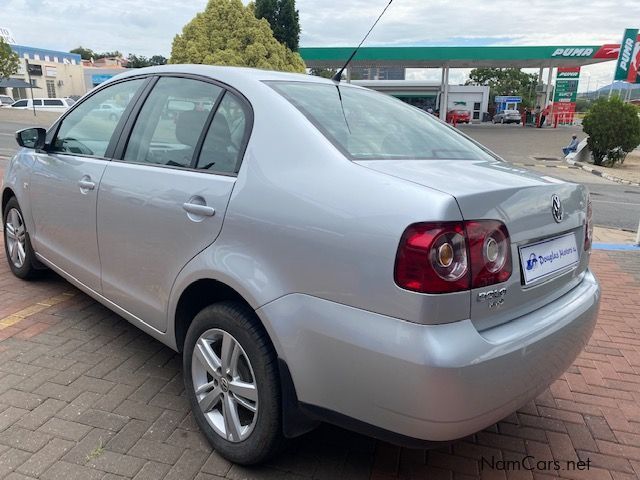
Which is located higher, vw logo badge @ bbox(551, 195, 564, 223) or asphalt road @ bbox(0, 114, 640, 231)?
vw logo badge @ bbox(551, 195, 564, 223)

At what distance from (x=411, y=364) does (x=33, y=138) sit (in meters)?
3.43

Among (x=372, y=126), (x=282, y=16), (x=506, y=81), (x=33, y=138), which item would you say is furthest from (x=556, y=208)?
(x=506, y=81)

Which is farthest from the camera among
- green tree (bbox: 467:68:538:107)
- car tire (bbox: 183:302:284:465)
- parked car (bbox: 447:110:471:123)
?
green tree (bbox: 467:68:538:107)

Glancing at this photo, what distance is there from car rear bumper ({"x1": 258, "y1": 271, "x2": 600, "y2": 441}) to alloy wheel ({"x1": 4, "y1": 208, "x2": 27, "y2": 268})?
3073 millimetres

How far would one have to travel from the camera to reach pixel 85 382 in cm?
289

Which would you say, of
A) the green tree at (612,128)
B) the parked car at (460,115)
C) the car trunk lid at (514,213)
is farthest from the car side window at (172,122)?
the parked car at (460,115)

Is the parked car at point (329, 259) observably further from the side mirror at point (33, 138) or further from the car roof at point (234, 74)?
the side mirror at point (33, 138)

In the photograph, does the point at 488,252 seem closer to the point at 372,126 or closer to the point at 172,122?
the point at 372,126

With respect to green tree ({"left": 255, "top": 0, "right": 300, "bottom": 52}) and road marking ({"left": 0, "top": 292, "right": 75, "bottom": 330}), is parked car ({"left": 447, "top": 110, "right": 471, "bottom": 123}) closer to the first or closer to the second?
green tree ({"left": 255, "top": 0, "right": 300, "bottom": 52})

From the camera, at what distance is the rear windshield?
2236 millimetres

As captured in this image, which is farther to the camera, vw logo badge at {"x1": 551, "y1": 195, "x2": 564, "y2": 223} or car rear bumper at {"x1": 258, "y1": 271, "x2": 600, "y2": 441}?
vw logo badge at {"x1": 551, "y1": 195, "x2": 564, "y2": 223}

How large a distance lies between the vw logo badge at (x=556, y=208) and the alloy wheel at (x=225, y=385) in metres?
1.36

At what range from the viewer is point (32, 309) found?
3830 millimetres

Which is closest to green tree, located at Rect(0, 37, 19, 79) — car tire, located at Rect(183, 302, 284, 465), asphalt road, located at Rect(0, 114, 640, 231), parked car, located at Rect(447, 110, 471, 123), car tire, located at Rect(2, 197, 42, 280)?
asphalt road, located at Rect(0, 114, 640, 231)
